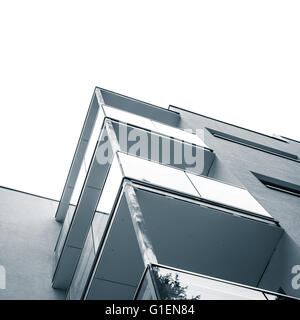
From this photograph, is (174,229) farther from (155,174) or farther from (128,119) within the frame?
(128,119)

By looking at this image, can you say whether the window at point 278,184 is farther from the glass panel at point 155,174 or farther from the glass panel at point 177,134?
the glass panel at point 155,174

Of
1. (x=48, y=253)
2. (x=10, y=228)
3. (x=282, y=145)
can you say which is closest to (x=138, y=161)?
(x=48, y=253)

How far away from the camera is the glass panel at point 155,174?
590 cm

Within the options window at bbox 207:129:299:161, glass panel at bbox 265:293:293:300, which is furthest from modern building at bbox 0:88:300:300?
window at bbox 207:129:299:161

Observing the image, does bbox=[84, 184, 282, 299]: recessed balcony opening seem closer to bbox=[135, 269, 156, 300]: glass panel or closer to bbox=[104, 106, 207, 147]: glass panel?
bbox=[135, 269, 156, 300]: glass panel

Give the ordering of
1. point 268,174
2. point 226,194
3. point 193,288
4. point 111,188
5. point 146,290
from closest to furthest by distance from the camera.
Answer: point 146,290 < point 193,288 < point 226,194 < point 111,188 < point 268,174

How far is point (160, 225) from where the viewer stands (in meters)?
5.69

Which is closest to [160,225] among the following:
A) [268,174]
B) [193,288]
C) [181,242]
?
[181,242]

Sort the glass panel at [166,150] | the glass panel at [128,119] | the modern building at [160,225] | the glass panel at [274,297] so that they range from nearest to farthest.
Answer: the glass panel at [274,297] → the modern building at [160,225] → the glass panel at [166,150] → the glass panel at [128,119]

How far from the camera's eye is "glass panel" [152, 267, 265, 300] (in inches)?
136

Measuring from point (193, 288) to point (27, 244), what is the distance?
7.70m

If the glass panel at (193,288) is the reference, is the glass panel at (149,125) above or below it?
above

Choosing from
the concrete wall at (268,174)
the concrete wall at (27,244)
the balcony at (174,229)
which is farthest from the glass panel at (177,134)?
the concrete wall at (27,244)

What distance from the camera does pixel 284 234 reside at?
5.98 m
